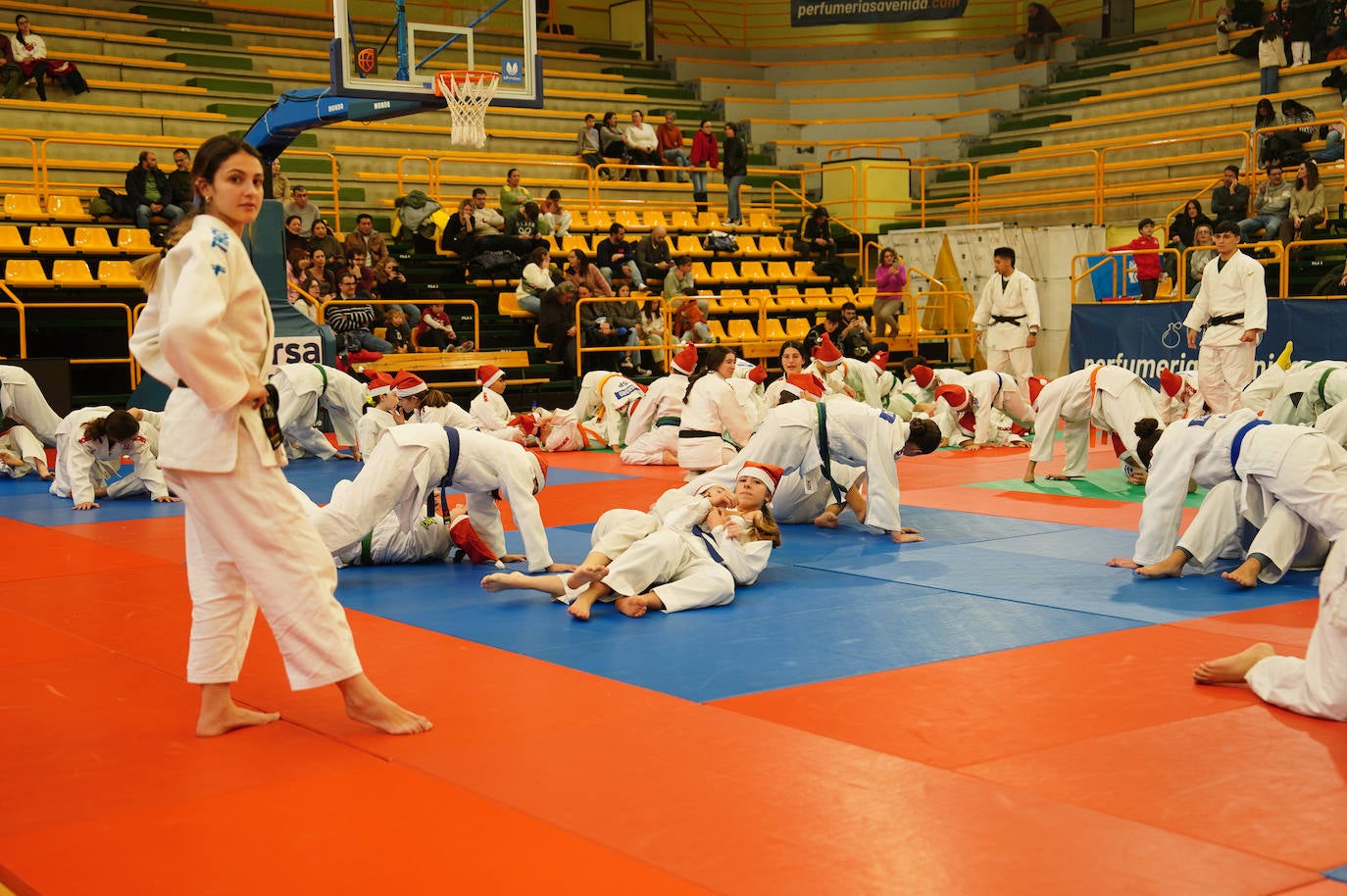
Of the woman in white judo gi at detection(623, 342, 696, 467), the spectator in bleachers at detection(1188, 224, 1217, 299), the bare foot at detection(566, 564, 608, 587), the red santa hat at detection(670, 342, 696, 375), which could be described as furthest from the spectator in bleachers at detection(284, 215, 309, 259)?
the bare foot at detection(566, 564, 608, 587)

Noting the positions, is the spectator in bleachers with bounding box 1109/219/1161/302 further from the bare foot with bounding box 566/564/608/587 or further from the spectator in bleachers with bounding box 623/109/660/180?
the bare foot with bounding box 566/564/608/587

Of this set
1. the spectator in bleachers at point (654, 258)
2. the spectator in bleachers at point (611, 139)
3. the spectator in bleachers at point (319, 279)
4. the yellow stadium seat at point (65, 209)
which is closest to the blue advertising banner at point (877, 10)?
the spectator in bleachers at point (611, 139)

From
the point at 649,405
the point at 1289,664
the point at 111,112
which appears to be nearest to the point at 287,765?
the point at 1289,664

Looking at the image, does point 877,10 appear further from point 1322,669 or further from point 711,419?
point 1322,669

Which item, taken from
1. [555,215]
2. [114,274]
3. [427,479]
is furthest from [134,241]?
[427,479]

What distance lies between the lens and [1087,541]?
8156 mm

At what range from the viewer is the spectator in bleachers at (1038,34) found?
85.9 feet

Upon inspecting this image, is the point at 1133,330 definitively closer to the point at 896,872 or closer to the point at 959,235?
the point at 959,235

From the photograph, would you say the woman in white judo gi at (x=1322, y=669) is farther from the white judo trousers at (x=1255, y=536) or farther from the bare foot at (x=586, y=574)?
the bare foot at (x=586, y=574)

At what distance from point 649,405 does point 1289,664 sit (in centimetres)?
903

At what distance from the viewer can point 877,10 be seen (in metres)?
25.6

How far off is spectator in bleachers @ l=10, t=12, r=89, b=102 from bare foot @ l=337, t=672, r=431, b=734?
1751 centimetres

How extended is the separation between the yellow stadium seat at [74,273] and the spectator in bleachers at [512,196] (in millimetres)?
5755

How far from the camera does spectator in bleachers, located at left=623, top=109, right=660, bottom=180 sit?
22.8 m
